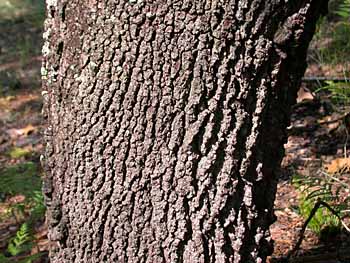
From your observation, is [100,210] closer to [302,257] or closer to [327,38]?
[302,257]

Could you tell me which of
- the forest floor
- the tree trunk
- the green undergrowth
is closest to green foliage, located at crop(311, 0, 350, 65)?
the forest floor

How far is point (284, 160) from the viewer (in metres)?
4.43

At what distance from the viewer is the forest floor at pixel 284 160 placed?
3.45m

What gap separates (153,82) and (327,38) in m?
4.36

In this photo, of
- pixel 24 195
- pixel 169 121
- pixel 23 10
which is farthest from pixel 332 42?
pixel 23 10

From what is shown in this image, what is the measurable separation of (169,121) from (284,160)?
→ 242 cm

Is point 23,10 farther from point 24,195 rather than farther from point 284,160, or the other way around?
point 284,160

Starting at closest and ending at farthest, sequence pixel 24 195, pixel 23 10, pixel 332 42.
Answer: pixel 24 195 → pixel 332 42 → pixel 23 10

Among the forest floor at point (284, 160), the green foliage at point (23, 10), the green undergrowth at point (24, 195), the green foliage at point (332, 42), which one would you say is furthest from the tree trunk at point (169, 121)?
the green foliage at point (23, 10)

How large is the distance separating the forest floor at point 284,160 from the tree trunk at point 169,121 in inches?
39.9

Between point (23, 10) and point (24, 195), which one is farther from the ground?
point (23, 10)

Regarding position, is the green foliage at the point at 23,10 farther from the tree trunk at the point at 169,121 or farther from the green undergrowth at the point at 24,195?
the tree trunk at the point at 169,121

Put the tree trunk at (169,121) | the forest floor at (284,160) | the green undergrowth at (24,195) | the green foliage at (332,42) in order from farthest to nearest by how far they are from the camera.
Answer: the green foliage at (332,42)
the green undergrowth at (24,195)
the forest floor at (284,160)
the tree trunk at (169,121)

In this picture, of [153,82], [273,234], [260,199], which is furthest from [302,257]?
[153,82]
